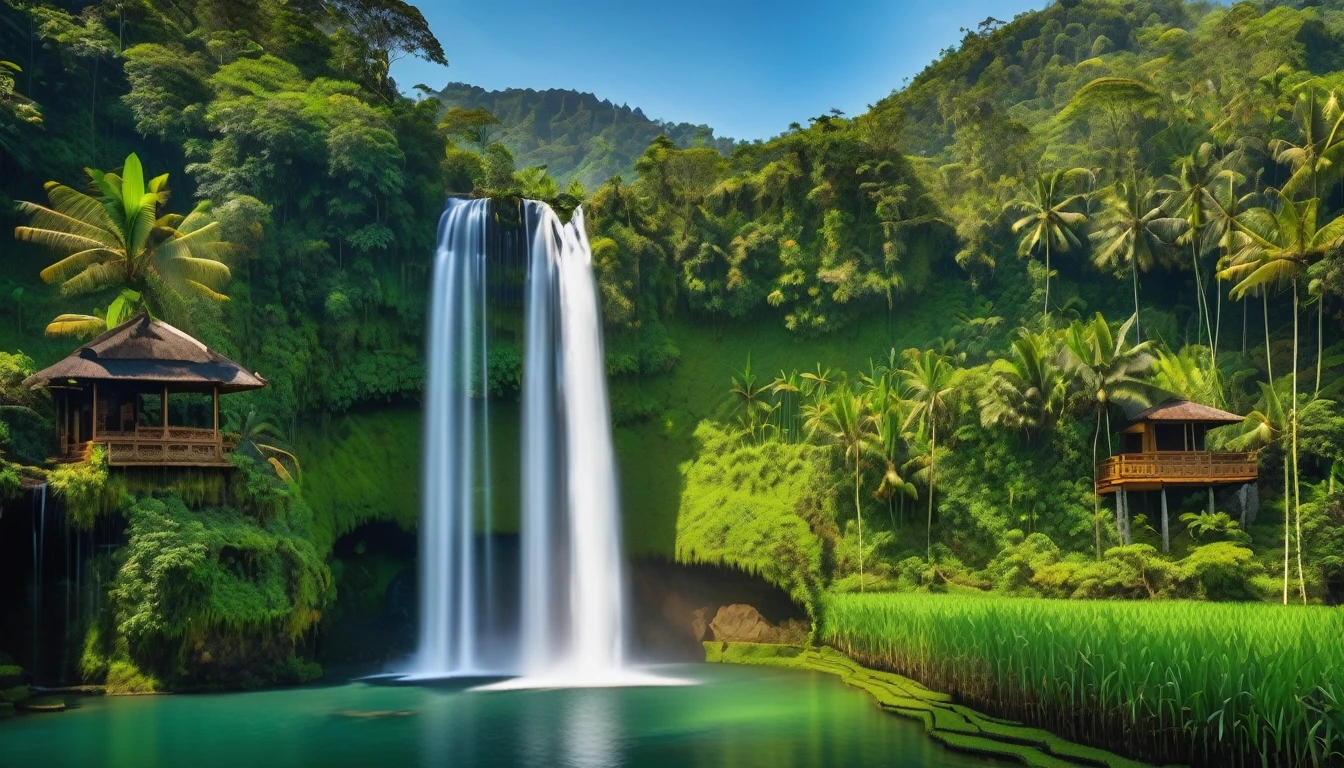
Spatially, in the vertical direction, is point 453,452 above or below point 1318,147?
below

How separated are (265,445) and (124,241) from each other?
645cm

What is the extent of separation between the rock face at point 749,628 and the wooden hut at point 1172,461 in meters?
10.2

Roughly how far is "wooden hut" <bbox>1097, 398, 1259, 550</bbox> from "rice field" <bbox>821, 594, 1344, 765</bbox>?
37.7 feet

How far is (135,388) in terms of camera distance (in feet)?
86.3

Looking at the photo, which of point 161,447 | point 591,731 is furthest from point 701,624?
point 161,447

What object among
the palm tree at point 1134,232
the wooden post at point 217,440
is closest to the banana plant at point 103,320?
the wooden post at point 217,440

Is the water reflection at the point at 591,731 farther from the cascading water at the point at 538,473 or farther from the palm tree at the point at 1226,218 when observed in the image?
the palm tree at the point at 1226,218

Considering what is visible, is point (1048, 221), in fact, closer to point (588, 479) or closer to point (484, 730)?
point (588, 479)

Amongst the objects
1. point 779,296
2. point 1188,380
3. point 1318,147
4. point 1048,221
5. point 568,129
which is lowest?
point 1188,380

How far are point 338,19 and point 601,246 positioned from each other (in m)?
14.7

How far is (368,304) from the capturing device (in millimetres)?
35500

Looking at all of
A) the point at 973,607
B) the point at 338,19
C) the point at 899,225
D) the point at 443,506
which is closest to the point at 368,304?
the point at 443,506

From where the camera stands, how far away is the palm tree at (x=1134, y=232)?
38.2 meters

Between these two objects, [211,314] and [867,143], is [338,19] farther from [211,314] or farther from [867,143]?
[867,143]
